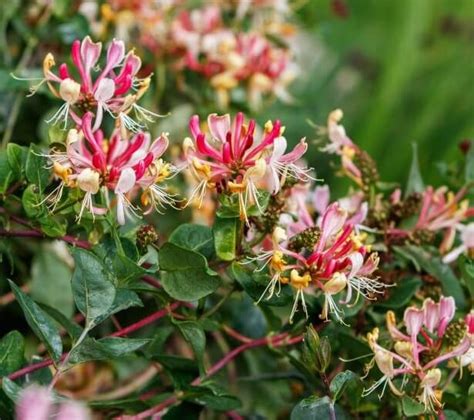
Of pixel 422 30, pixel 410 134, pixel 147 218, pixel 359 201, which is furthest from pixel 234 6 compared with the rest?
pixel 422 30

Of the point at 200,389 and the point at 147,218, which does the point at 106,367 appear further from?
the point at 200,389

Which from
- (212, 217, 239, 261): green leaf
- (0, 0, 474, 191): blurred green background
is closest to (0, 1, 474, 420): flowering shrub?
(212, 217, 239, 261): green leaf

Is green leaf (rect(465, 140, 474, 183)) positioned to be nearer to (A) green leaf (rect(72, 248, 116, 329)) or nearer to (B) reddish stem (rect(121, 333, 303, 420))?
(B) reddish stem (rect(121, 333, 303, 420))

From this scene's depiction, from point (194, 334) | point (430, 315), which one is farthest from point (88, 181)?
point (430, 315)

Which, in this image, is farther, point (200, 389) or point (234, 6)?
point (234, 6)

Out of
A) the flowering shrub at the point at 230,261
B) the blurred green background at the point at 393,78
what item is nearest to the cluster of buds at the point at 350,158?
the flowering shrub at the point at 230,261

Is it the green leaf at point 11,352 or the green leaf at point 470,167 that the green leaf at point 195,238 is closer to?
the green leaf at point 11,352
